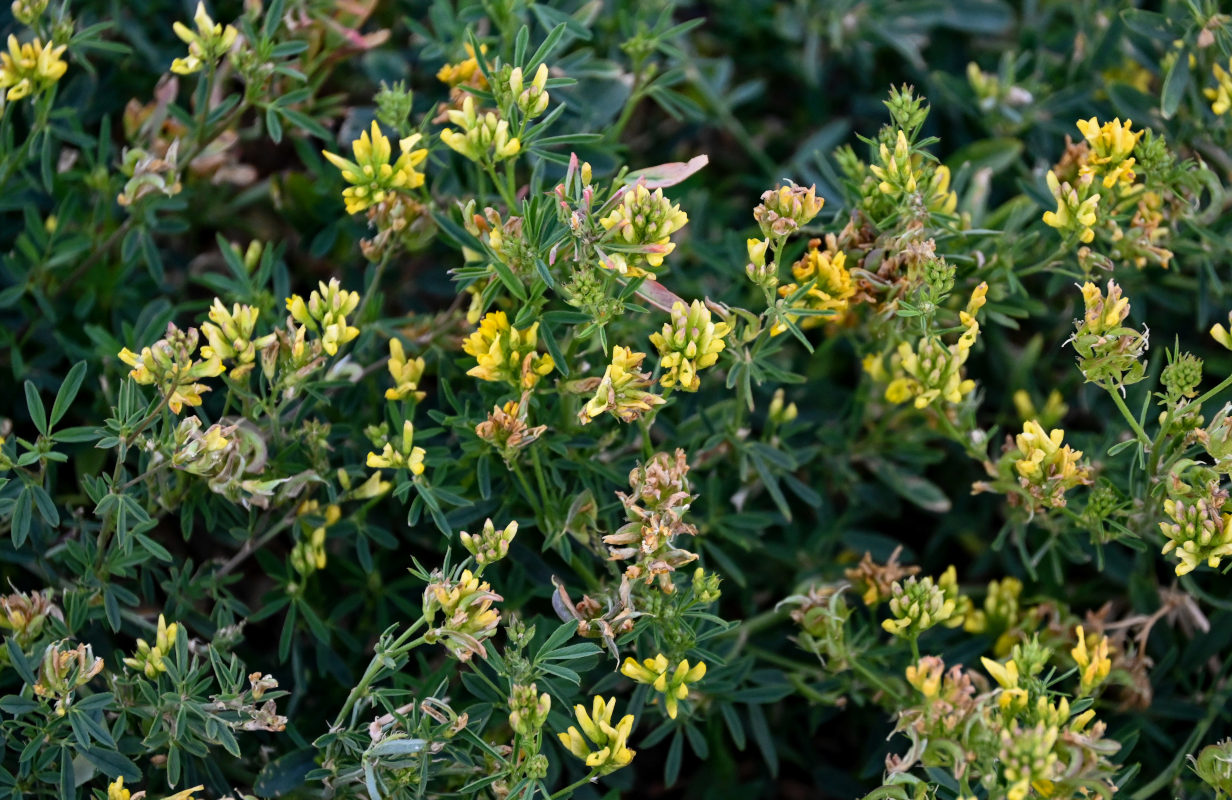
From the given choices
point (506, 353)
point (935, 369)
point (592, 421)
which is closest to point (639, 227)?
point (506, 353)

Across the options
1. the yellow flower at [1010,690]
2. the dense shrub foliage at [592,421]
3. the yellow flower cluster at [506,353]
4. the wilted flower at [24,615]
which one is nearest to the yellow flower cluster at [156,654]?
the dense shrub foliage at [592,421]

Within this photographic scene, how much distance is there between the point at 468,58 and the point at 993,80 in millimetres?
1261

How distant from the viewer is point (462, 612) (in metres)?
1.80

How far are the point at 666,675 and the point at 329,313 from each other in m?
0.83

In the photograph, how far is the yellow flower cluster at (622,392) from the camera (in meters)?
1.83

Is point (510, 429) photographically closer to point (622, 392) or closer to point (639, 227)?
point (622, 392)

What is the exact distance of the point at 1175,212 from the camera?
2.28m

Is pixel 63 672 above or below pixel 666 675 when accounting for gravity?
above

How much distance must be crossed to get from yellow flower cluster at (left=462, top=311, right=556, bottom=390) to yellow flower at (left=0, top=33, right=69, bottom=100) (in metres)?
0.96

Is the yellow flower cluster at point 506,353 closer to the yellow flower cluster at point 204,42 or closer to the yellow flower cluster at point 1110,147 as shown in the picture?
the yellow flower cluster at point 204,42

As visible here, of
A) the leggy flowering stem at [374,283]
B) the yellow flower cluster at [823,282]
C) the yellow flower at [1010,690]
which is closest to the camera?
the yellow flower at [1010,690]

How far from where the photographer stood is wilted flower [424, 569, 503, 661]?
5.86 ft

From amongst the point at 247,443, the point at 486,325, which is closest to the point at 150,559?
the point at 247,443

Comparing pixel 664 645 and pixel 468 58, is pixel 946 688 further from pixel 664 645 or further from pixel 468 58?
pixel 468 58
